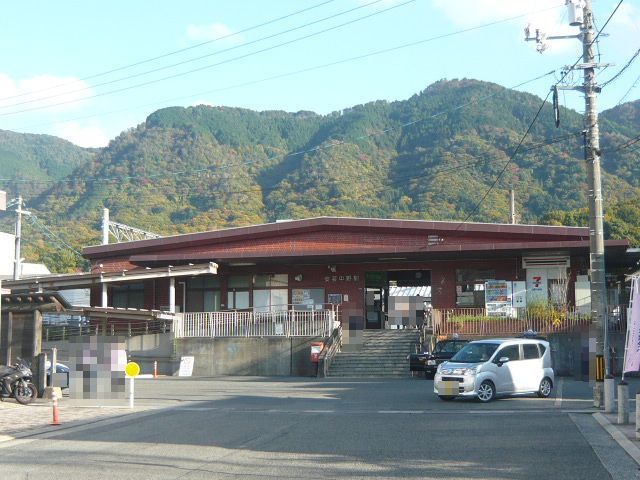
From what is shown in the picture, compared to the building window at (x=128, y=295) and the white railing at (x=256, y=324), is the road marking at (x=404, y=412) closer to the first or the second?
the white railing at (x=256, y=324)

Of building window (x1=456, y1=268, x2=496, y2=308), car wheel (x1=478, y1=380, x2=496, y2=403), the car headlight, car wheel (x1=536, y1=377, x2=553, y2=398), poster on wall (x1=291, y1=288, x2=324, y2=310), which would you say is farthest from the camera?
poster on wall (x1=291, y1=288, x2=324, y2=310)

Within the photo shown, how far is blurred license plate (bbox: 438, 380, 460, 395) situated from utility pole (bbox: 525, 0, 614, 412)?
3564 mm

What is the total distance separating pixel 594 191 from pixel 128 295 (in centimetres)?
3045

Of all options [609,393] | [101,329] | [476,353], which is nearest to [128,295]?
[101,329]

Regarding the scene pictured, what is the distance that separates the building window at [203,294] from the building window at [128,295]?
2825mm

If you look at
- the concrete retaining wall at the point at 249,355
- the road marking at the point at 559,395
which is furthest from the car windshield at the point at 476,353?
the concrete retaining wall at the point at 249,355

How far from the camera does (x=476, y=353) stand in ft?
72.3

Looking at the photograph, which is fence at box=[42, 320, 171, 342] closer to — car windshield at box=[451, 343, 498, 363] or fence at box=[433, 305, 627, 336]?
fence at box=[433, 305, 627, 336]

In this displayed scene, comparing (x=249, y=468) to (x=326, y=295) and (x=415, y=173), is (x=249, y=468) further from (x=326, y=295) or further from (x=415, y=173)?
(x=415, y=173)

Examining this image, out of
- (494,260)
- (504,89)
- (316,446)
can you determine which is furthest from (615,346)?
(504,89)

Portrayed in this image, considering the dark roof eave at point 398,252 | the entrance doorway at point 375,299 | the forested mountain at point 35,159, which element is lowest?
the entrance doorway at point 375,299

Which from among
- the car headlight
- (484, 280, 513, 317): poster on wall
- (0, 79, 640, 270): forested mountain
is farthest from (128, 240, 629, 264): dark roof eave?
(0, 79, 640, 270): forested mountain

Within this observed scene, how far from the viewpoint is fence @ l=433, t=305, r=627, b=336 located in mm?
34375

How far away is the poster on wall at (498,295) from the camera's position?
37.2 metres
